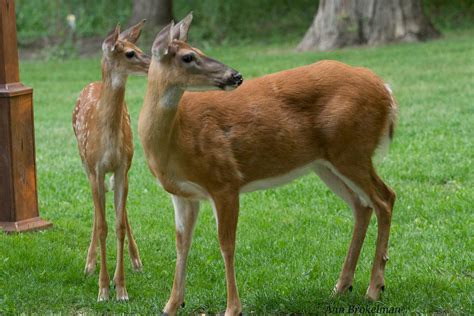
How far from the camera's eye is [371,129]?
6090mm

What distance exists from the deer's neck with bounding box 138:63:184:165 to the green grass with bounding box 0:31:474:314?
112 centimetres

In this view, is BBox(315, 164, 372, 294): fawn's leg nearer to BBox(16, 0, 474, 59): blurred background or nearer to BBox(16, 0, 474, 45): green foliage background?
BBox(16, 0, 474, 59): blurred background

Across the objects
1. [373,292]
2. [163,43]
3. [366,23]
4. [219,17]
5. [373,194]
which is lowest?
[219,17]

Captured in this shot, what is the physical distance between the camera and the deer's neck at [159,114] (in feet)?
18.5

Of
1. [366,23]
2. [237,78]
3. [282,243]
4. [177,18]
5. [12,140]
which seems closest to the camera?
[237,78]

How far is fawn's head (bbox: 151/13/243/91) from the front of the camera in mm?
5426

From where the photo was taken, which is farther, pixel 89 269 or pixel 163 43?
pixel 89 269

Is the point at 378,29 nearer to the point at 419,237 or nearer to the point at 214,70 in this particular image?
the point at 419,237

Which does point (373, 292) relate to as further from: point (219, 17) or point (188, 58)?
point (219, 17)

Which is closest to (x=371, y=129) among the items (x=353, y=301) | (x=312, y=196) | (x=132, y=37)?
(x=353, y=301)

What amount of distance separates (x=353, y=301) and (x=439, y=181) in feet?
11.5

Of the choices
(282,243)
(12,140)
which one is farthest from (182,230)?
(12,140)

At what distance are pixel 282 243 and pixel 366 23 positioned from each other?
1290cm

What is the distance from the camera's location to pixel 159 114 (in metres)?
5.68
